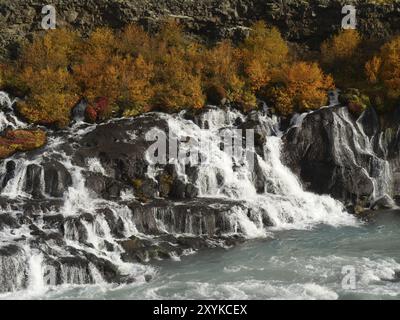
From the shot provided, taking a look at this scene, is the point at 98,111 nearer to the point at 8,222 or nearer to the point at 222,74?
the point at 222,74

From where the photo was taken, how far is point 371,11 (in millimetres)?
59531

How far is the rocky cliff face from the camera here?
5797 centimetres

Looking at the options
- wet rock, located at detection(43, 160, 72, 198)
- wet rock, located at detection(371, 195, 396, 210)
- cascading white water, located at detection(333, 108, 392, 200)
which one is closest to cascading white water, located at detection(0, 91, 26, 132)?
wet rock, located at detection(43, 160, 72, 198)

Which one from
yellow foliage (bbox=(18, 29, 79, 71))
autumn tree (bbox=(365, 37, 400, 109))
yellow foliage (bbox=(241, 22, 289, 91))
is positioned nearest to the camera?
autumn tree (bbox=(365, 37, 400, 109))

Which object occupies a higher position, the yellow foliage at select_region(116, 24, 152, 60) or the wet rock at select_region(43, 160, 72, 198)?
the yellow foliage at select_region(116, 24, 152, 60)

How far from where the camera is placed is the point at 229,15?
61031 millimetres

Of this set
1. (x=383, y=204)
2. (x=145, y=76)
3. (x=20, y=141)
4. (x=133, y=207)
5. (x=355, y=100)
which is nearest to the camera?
(x=133, y=207)

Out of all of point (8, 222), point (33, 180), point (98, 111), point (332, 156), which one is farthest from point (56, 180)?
point (332, 156)

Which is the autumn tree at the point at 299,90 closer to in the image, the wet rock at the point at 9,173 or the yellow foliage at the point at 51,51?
the yellow foliage at the point at 51,51

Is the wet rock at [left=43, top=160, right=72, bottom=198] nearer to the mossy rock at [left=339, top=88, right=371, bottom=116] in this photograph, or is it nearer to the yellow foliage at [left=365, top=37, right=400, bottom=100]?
the mossy rock at [left=339, top=88, right=371, bottom=116]

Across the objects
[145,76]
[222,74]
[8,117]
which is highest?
[222,74]

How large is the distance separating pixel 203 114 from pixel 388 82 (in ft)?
50.5

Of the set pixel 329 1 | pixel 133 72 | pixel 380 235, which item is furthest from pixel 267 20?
pixel 380 235

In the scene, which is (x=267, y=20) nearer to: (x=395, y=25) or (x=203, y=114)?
(x=395, y=25)
